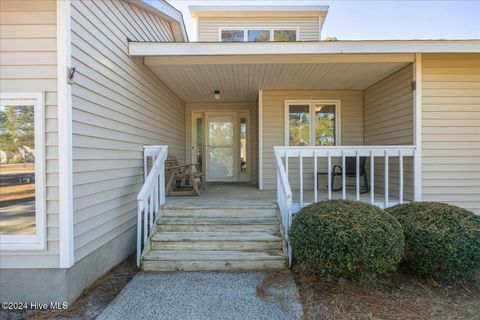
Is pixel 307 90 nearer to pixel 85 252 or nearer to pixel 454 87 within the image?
pixel 454 87

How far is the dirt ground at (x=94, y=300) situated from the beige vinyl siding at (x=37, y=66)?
39cm

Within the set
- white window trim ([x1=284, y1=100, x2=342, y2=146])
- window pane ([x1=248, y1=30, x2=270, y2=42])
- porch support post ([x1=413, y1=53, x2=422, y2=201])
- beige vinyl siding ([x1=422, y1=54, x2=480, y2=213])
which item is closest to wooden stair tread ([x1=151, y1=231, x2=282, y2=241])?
porch support post ([x1=413, y1=53, x2=422, y2=201])

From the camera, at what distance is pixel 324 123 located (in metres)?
5.82

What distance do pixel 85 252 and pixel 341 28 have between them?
15.2 meters

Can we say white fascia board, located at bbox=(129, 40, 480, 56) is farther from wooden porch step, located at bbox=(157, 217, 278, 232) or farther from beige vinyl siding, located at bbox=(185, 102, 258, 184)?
beige vinyl siding, located at bbox=(185, 102, 258, 184)

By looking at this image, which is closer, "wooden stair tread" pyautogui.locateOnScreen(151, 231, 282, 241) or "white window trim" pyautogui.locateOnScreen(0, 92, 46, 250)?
"white window trim" pyautogui.locateOnScreen(0, 92, 46, 250)

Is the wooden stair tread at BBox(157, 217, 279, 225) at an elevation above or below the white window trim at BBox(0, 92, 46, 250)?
below

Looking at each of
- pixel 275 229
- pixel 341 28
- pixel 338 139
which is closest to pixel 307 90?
pixel 338 139

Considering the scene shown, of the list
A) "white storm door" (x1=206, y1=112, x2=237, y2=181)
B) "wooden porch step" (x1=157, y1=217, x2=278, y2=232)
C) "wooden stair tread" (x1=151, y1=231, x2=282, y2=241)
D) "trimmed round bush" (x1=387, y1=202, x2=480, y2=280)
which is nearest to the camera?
"trimmed round bush" (x1=387, y1=202, x2=480, y2=280)

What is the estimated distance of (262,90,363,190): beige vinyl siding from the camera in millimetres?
5750

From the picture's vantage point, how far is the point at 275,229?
346cm

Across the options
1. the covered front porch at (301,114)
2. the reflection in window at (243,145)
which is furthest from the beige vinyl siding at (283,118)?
the reflection in window at (243,145)

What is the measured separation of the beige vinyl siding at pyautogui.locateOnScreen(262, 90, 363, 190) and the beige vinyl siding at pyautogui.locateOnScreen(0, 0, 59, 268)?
397cm

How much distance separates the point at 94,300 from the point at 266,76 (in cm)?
398
